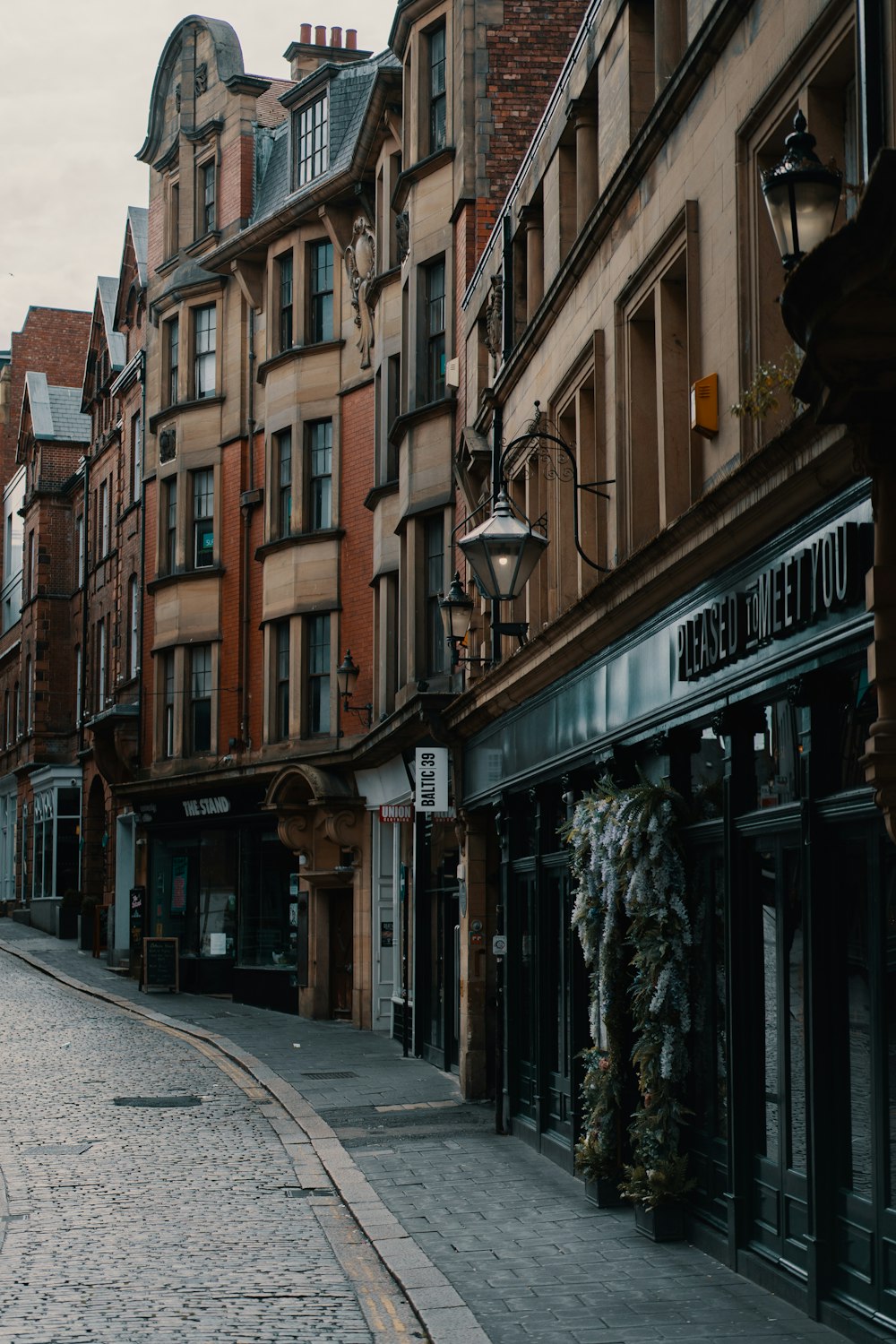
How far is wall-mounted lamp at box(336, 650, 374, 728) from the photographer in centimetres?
2933

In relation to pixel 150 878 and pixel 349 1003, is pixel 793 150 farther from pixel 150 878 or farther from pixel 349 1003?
pixel 150 878

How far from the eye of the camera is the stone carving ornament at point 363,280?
98.7ft

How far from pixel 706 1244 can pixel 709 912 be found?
2.06m

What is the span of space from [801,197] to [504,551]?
7630 millimetres

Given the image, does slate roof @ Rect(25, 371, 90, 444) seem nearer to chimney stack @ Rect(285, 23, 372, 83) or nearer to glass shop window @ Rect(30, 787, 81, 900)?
glass shop window @ Rect(30, 787, 81, 900)

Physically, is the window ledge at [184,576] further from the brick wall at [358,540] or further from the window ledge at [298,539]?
the brick wall at [358,540]

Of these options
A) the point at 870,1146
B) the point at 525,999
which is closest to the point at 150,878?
the point at 525,999

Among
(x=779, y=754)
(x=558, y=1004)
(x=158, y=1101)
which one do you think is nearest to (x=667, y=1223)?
(x=779, y=754)

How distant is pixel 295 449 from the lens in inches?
1260

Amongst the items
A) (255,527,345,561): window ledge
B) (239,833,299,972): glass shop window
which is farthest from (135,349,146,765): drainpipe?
(255,527,345,561): window ledge

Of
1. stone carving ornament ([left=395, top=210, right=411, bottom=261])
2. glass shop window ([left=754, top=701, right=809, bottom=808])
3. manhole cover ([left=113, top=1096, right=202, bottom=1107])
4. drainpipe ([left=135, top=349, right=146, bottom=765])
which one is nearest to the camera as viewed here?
glass shop window ([left=754, top=701, right=809, bottom=808])

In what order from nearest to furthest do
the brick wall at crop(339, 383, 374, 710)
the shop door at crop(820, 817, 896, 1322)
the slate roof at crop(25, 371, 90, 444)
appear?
1. the shop door at crop(820, 817, 896, 1322)
2. the brick wall at crop(339, 383, 374, 710)
3. the slate roof at crop(25, 371, 90, 444)

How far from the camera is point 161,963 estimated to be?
108 ft

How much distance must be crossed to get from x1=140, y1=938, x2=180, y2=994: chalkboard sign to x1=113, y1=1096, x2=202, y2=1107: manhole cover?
560 inches
